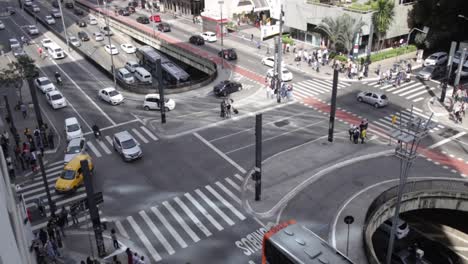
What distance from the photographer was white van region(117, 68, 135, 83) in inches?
2260

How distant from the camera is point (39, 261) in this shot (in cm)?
2489

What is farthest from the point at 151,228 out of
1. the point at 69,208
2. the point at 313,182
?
the point at 313,182

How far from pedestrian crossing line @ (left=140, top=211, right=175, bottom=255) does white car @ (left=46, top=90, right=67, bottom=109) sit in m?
23.2

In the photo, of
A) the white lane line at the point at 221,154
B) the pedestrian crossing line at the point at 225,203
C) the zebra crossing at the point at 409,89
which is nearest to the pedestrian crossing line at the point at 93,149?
the white lane line at the point at 221,154

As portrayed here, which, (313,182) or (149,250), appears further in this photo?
(313,182)

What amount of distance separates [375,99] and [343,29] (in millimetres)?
16958

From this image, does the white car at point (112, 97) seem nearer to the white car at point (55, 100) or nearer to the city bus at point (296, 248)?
the white car at point (55, 100)

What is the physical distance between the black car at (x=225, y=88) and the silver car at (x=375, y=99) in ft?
47.0

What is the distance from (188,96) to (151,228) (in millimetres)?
24802

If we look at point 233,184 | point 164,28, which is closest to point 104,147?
point 233,184

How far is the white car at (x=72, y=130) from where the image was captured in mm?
38938

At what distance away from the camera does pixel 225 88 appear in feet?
160

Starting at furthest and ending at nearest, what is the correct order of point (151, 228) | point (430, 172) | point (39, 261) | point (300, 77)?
point (300, 77), point (430, 172), point (151, 228), point (39, 261)

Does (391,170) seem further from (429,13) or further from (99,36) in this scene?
(99,36)
